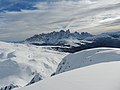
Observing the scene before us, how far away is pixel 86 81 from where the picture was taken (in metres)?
14.4

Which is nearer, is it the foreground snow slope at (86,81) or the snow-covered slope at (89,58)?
the foreground snow slope at (86,81)

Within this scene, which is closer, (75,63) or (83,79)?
(83,79)

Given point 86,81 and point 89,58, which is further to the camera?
point 89,58

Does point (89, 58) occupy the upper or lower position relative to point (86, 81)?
lower

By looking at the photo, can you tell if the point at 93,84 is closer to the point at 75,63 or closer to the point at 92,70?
the point at 92,70

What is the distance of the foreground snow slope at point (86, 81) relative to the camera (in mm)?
13524

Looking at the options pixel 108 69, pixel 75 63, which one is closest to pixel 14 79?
pixel 75 63

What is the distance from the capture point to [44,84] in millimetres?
14336

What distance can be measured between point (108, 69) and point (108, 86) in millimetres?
3858

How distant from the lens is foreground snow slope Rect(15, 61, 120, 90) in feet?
44.4

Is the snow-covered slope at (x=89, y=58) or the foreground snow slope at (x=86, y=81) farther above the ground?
the foreground snow slope at (x=86, y=81)

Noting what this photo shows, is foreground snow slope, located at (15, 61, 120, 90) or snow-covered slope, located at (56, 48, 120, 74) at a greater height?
foreground snow slope, located at (15, 61, 120, 90)

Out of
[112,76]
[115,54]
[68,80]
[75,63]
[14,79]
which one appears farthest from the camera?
[14,79]

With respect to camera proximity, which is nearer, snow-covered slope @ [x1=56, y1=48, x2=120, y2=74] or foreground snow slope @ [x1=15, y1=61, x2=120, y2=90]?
foreground snow slope @ [x1=15, y1=61, x2=120, y2=90]
